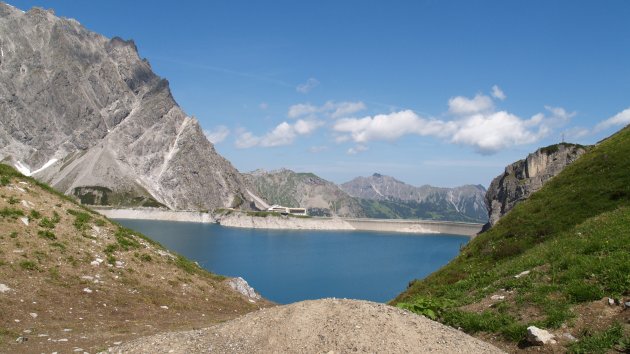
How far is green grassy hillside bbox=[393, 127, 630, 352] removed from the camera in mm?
13180

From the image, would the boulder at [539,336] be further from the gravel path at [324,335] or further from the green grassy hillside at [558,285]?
the gravel path at [324,335]

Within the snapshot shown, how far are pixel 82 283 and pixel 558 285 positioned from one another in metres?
19.5

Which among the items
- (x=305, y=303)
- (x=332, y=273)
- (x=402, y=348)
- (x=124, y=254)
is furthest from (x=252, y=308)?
(x=332, y=273)

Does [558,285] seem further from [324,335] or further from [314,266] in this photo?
[314,266]

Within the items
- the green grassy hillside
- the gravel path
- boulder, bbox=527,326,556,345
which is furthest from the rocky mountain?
boulder, bbox=527,326,556,345

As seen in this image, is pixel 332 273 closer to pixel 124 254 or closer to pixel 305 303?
pixel 124 254

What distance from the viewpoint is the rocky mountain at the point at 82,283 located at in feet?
52.9

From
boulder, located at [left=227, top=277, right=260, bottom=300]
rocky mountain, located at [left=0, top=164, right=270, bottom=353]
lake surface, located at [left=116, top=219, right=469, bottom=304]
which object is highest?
rocky mountain, located at [left=0, top=164, right=270, bottom=353]

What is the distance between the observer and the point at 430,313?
15.9 metres

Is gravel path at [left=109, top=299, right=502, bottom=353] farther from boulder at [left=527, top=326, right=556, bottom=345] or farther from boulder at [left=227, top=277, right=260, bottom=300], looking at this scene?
boulder at [left=227, top=277, right=260, bottom=300]

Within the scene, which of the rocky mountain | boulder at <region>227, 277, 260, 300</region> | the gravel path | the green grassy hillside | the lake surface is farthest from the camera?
the lake surface

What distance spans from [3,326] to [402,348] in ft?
43.9

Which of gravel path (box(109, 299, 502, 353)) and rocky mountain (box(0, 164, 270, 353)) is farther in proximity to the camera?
rocky mountain (box(0, 164, 270, 353))

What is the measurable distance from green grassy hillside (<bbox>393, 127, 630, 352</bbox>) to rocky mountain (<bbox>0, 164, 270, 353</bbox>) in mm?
10661
